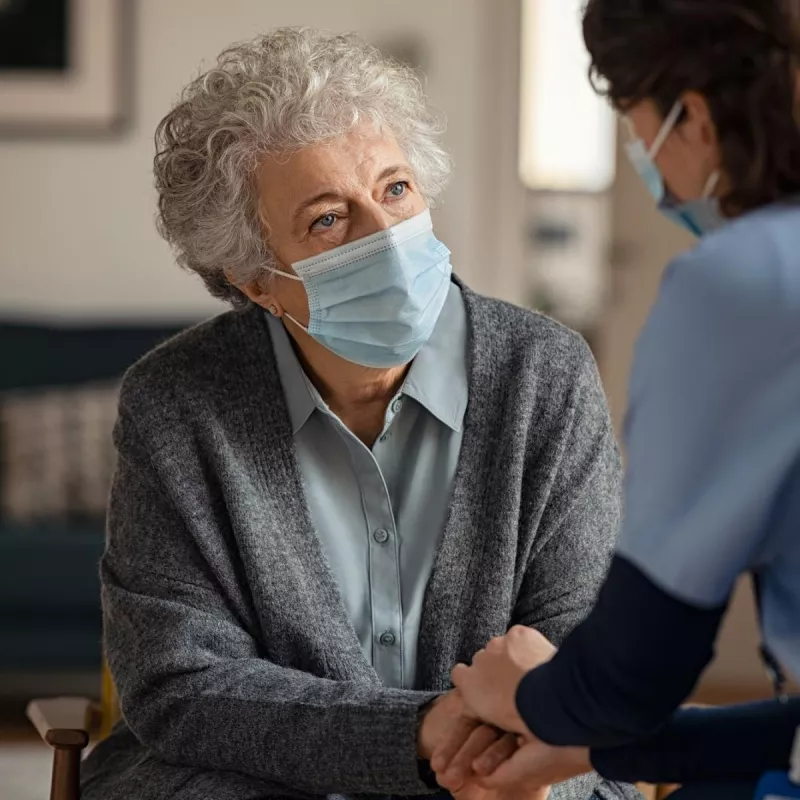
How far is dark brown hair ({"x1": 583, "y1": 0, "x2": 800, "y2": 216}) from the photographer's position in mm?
982

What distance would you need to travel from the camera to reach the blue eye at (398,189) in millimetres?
1652

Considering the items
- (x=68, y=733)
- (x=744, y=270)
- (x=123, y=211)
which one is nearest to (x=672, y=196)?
(x=744, y=270)

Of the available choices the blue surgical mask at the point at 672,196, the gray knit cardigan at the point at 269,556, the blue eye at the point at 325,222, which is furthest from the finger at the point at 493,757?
the blue eye at the point at 325,222

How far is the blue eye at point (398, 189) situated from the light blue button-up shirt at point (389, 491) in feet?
0.67

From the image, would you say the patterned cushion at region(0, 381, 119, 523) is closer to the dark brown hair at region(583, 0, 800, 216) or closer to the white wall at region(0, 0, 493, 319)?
the white wall at region(0, 0, 493, 319)

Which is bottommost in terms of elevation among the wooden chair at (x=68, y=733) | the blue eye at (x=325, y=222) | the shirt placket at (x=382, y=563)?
the wooden chair at (x=68, y=733)

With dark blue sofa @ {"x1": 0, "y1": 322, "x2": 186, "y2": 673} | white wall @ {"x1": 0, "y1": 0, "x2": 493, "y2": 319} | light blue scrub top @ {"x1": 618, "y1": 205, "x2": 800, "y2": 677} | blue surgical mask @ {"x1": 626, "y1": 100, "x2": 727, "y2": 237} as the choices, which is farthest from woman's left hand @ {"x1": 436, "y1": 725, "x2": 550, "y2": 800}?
white wall @ {"x1": 0, "y1": 0, "x2": 493, "y2": 319}

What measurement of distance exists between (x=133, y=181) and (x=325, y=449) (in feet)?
9.54

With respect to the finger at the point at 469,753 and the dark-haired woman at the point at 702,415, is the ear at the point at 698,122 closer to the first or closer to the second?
the dark-haired woman at the point at 702,415

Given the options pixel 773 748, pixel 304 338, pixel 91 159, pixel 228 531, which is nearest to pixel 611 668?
pixel 773 748

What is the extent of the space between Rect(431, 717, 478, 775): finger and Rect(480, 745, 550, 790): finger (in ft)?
0.14

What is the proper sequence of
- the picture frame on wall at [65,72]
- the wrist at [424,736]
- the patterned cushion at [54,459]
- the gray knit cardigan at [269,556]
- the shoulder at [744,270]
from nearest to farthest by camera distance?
1. the shoulder at [744,270]
2. the wrist at [424,736]
3. the gray knit cardigan at [269,556]
4. the patterned cushion at [54,459]
5. the picture frame on wall at [65,72]

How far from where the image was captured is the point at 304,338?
172cm

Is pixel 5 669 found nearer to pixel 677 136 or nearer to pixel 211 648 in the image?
pixel 211 648
